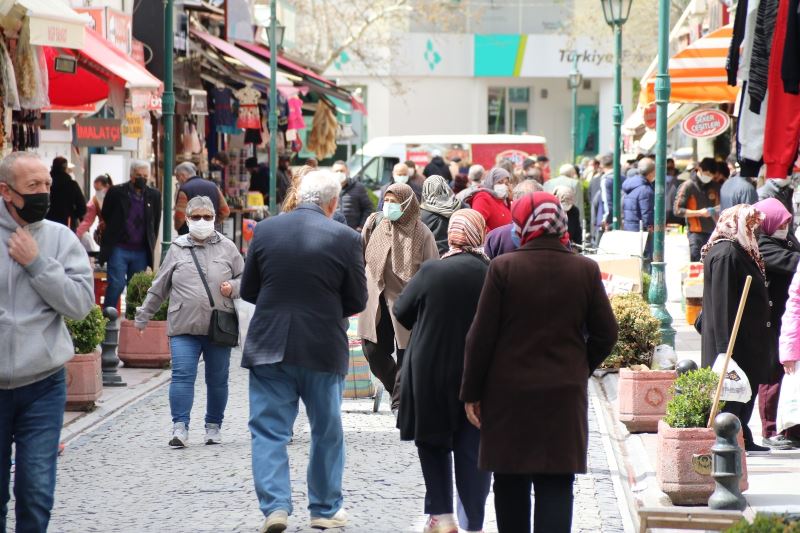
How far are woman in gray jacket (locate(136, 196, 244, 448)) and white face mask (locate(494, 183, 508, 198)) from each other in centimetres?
578

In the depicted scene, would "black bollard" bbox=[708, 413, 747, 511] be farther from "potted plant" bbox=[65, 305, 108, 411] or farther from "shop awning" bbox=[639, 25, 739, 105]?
"shop awning" bbox=[639, 25, 739, 105]

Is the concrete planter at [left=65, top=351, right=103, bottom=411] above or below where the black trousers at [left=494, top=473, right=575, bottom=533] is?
below

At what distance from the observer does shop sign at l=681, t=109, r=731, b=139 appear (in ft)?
68.0

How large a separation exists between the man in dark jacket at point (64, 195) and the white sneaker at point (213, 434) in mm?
8325

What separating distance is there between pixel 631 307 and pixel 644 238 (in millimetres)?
4248

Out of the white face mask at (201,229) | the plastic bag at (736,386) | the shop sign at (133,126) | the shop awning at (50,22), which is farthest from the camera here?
the shop sign at (133,126)

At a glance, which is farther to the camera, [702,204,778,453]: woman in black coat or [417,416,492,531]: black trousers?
[702,204,778,453]: woman in black coat

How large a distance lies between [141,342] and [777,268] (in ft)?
22.0

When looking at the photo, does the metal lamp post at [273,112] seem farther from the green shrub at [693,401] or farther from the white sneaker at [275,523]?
the white sneaker at [275,523]

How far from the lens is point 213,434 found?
1027 centimetres

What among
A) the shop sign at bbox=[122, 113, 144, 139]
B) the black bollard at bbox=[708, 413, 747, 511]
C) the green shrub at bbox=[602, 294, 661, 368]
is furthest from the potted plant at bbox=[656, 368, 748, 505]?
the shop sign at bbox=[122, 113, 144, 139]

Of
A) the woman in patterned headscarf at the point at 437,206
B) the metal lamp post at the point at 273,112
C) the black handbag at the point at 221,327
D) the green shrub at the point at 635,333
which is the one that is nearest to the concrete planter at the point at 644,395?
the green shrub at the point at 635,333

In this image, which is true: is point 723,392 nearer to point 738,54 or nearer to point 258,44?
point 738,54

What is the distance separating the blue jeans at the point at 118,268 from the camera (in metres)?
16.4
